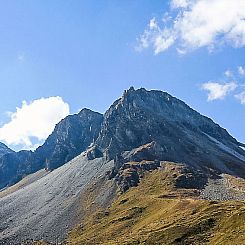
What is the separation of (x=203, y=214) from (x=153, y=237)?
22.7 m

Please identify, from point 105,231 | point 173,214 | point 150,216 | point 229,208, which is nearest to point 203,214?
point 229,208

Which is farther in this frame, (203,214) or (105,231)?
(105,231)

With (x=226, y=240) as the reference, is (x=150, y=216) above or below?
above

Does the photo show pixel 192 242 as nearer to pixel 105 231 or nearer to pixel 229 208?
pixel 229 208

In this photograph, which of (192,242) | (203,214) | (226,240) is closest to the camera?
(226,240)

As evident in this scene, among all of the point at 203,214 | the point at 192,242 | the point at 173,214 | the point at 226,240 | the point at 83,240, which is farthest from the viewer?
the point at 83,240

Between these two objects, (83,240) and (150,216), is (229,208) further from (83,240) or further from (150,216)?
(83,240)

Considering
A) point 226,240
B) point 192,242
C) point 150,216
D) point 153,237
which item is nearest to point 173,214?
point 150,216

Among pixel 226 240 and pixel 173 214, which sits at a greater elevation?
pixel 173 214

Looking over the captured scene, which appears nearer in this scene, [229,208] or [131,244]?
[131,244]

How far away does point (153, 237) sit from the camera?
484 ft

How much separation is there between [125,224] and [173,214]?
1029 inches

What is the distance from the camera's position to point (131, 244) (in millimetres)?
148250

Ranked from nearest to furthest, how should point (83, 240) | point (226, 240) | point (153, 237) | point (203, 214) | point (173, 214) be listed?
point (226, 240), point (153, 237), point (203, 214), point (173, 214), point (83, 240)
